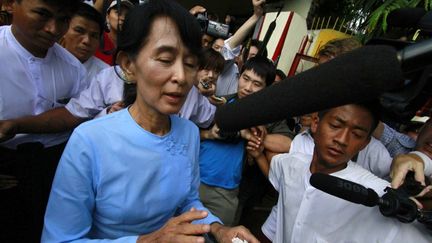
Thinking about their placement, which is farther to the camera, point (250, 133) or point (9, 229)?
point (250, 133)

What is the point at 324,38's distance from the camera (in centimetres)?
435

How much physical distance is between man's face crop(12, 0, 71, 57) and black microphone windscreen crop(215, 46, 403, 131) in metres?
1.73

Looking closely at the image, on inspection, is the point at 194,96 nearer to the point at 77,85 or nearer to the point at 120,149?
the point at 77,85

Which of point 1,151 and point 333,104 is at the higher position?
point 333,104

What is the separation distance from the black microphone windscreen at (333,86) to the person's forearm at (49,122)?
1.61 meters

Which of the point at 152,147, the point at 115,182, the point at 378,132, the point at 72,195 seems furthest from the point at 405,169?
the point at 72,195

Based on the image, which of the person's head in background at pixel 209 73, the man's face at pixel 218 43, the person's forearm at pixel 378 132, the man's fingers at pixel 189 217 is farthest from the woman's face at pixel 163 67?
the man's face at pixel 218 43

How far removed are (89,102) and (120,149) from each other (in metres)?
0.92

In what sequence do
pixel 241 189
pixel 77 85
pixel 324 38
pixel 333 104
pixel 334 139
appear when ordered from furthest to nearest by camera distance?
pixel 324 38 → pixel 241 189 → pixel 77 85 → pixel 334 139 → pixel 333 104

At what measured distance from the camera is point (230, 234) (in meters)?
1.17

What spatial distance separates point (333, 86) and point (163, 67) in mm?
838

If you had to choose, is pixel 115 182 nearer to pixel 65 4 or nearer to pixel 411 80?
pixel 411 80

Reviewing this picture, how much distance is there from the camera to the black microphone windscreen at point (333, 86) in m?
0.39

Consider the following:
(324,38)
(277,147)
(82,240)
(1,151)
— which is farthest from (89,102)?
(324,38)
